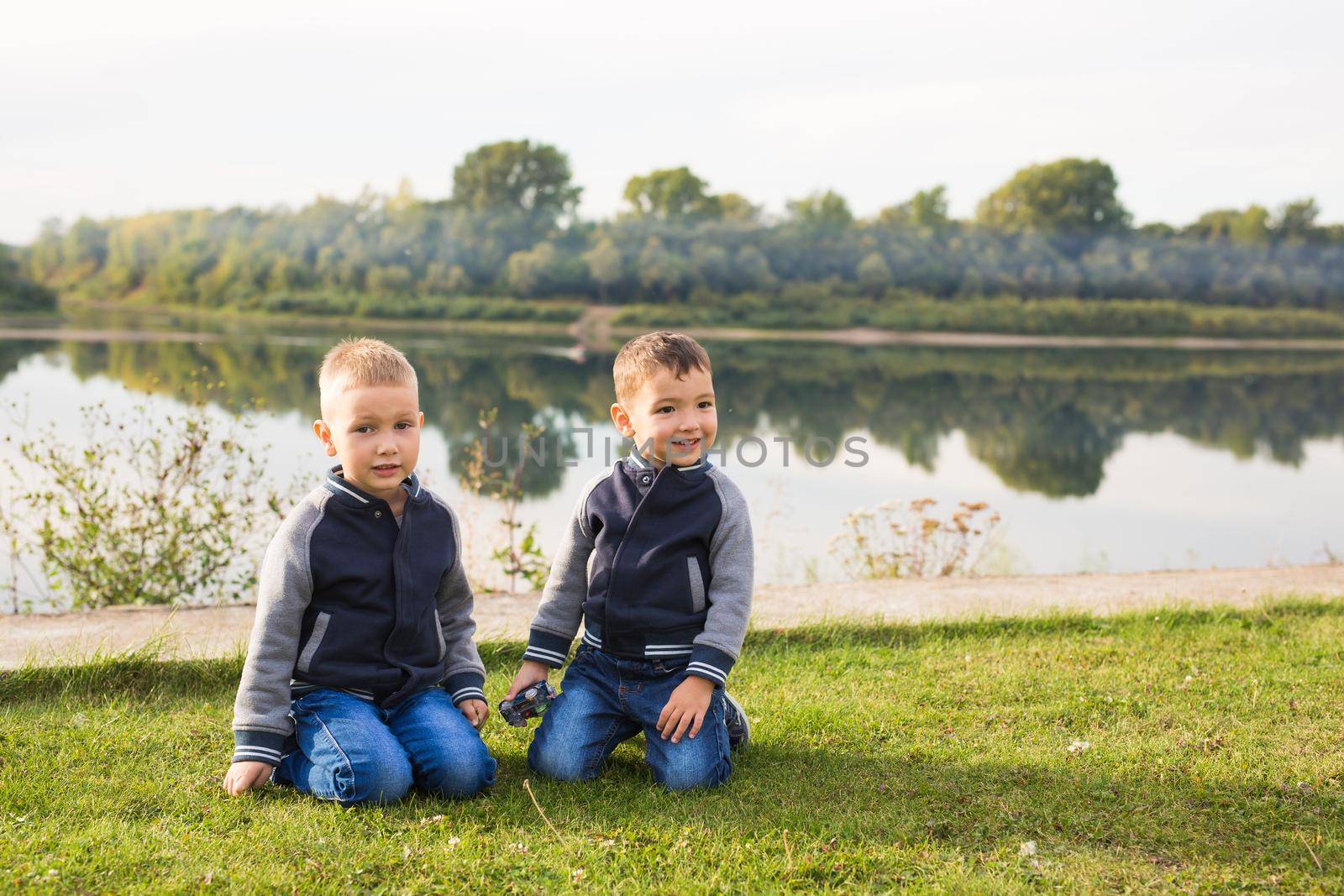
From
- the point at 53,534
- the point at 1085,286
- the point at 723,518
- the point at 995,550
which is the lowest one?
the point at 995,550

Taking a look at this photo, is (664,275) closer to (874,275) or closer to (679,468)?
(874,275)

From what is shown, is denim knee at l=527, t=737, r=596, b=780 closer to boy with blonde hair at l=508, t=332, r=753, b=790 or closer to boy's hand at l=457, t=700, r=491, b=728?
boy with blonde hair at l=508, t=332, r=753, b=790

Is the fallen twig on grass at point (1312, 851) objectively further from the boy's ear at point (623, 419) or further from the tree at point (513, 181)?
the tree at point (513, 181)

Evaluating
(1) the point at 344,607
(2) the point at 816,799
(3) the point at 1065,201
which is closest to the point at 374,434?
(1) the point at 344,607

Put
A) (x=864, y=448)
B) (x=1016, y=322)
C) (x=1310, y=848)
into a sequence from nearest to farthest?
(x=1310, y=848) → (x=864, y=448) → (x=1016, y=322)

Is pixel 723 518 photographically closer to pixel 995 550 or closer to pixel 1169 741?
pixel 1169 741

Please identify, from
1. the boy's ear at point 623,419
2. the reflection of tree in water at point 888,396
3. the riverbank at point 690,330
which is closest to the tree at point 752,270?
the riverbank at point 690,330

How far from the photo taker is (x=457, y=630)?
3260mm

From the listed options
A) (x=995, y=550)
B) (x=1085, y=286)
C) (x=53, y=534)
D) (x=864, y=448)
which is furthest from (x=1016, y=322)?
(x=53, y=534)

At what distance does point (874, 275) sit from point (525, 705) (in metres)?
37.4

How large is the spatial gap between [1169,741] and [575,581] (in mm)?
1816

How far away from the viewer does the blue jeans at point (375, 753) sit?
283 cm

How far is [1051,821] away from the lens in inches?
108

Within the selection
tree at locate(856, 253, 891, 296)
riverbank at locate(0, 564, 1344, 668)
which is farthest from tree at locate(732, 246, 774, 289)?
riverbank at locate(0, 564, 1344, 668)
